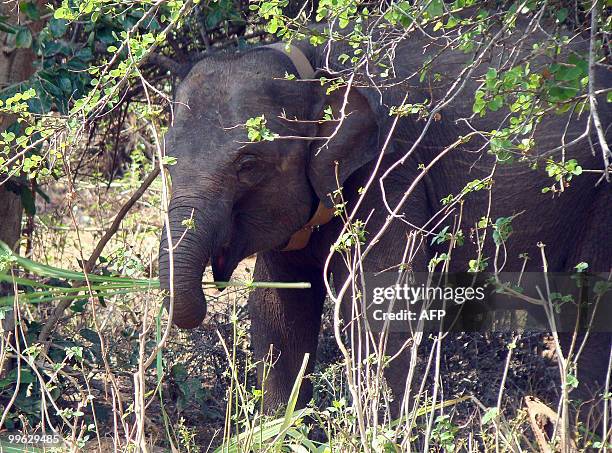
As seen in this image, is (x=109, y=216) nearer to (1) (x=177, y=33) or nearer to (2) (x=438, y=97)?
(1) (x=177, y=33)

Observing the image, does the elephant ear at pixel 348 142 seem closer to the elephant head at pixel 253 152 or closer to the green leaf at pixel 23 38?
the elephant head at pixel 253 152

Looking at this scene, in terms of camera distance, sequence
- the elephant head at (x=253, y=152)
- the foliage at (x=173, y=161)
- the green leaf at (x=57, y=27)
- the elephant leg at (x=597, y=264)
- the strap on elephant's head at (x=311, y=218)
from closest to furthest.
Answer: the foliage at (x=173, y=161), the elephant head at (x=253, y=152), the green leaf at (x=57, y=27), the strap on elephant's head at (x=311, y=218), the elephant leg at (x=597, y=264)

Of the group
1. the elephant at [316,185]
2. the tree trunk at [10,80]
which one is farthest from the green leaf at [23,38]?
the elephant at [316,185]

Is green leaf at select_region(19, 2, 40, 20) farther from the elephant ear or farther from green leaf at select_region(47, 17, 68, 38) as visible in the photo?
the elephant ear

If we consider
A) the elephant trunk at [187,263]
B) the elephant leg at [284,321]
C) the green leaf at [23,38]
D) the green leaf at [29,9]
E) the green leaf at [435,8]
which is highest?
the green leaf at [29,9]

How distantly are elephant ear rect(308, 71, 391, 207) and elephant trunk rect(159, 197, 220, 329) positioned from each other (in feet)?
2.11

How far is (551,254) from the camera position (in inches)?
223

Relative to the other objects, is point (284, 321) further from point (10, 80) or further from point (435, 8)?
point (435, 8)

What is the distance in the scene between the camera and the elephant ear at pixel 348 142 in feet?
16.9

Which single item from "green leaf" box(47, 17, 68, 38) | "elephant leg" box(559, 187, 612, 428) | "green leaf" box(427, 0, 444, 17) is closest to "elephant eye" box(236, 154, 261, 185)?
"green leaf" box(47, 17, 68, 38)

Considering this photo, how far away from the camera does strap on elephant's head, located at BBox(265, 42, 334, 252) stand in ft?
17.2

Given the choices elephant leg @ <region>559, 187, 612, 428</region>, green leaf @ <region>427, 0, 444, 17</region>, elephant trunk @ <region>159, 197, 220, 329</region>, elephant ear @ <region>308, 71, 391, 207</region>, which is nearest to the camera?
green leaf @ <region>427, 0, 444, 17</region>

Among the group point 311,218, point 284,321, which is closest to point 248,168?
point 311,218

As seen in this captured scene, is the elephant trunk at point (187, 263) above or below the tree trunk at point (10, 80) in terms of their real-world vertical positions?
below
